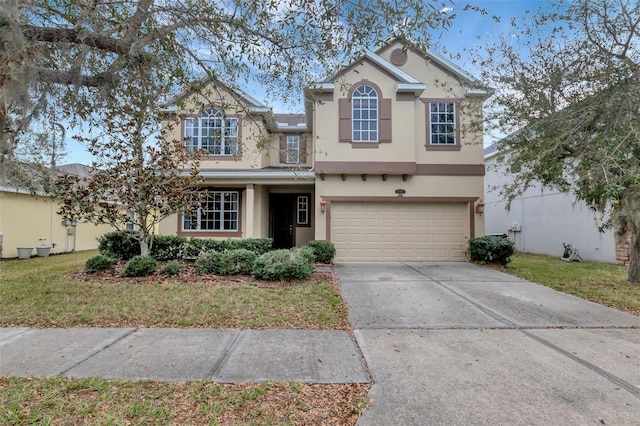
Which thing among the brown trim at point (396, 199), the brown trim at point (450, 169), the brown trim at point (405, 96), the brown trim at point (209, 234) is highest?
the brown trim at point (405, 96)

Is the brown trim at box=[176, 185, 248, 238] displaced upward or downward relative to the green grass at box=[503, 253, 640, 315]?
upward

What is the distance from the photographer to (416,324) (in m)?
5.46

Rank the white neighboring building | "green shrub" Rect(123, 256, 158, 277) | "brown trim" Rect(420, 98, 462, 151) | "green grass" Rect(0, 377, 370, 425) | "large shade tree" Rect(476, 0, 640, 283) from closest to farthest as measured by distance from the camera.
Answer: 1. "green grass" Rect(0, 377, 370, 425)
2. "large shade tree" Rect(476, 0, 640, 283)
3. "green shrub" Rect(123, 256, 158, 277)
4. "brown trim" Rect(420, 98, 462, 151)
5. the white neighboring building

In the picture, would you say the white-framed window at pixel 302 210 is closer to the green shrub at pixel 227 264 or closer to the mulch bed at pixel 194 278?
the mulch bed at pixel 194 278

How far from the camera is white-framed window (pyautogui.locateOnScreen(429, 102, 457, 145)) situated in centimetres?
1270

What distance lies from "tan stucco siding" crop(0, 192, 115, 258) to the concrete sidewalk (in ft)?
37.5

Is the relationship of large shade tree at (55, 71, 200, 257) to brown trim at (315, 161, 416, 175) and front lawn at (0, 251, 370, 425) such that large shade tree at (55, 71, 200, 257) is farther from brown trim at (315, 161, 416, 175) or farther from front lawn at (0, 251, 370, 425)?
brown trim at (315, 161, 416, 175)

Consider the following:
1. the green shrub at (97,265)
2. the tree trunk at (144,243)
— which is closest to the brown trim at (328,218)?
the tree trunk at (144,243)

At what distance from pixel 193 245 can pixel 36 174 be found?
476 centimetres

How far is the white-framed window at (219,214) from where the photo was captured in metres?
13.5

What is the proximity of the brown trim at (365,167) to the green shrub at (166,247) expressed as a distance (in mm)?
5176

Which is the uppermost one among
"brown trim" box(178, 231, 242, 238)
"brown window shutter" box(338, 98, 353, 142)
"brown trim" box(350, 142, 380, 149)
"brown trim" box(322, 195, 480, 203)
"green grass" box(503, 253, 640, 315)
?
"brown window shutter" box(338, 98, 353, 142)

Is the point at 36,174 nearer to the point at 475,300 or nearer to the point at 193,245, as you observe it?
the point at 193,245

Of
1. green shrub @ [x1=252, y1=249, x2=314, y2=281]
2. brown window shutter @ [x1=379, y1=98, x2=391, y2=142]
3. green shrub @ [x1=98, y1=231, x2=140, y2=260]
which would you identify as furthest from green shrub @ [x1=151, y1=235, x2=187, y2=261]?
brown window shutter @ [x1=379, y1=98, x2=391, y2=142]
